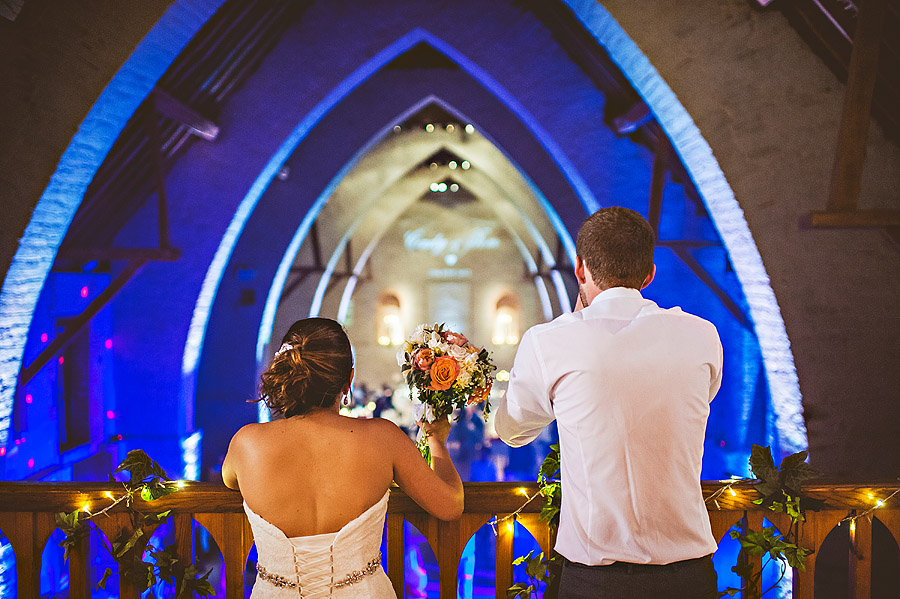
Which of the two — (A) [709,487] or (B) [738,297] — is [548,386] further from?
(B) [738,297]

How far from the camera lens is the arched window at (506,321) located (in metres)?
16.6

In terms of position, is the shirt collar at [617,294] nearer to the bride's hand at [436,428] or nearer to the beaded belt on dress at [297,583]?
the bride's hand at [436,428]

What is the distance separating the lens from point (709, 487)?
72.2 inches

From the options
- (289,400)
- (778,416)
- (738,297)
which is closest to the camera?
(289,400)

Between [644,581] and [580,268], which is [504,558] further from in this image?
[580,268]

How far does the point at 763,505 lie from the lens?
1.81 m

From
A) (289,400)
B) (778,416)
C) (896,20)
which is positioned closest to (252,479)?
(289,400)

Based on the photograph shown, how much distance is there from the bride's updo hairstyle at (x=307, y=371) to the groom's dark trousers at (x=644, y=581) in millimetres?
760

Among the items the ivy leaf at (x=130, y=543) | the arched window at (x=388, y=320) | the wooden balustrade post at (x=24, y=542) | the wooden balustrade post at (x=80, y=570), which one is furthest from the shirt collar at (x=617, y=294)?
the arched window at (x=388, y=320)

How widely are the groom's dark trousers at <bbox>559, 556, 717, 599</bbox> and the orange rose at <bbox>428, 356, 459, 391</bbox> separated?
59cm

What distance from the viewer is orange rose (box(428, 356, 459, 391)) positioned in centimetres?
168

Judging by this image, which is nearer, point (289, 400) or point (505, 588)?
point (289, 400)

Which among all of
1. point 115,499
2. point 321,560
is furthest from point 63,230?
point 321,560

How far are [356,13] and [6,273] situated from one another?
429 cm
